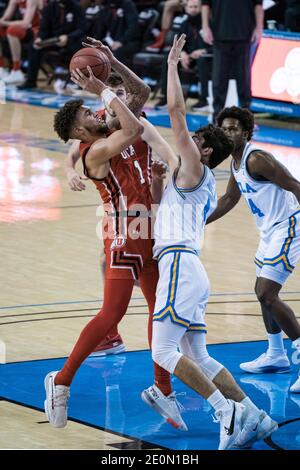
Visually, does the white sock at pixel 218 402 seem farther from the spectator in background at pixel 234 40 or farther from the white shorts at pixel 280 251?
the spectator in background at pixel 234 40

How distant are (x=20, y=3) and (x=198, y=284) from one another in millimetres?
16660

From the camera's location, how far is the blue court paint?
5.86 meters

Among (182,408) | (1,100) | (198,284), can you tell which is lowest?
(1,100)

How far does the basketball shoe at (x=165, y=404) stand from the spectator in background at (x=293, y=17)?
12.6 m

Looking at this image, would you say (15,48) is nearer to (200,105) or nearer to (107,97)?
(200,105)

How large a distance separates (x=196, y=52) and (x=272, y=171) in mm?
11082

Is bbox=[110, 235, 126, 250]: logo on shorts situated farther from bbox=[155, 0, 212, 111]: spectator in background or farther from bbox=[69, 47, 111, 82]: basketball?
bbox=[155, 0, 212, 111]: spectator in background

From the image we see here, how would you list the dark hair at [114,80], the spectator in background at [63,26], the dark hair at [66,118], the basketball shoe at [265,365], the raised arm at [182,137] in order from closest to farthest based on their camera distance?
the raised arm at [182,137]
the dark hair at [66,118]
the basketball shoe at [265,365]
the dark hair at [114,80]
the spectator in background at [63,26]

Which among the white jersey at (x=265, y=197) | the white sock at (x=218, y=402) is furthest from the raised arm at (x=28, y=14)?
the white sock at (x=218, y=402)

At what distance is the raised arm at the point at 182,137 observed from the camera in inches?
228

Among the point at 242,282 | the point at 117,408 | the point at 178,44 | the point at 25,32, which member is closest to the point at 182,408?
the point at 117,408

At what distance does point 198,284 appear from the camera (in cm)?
578

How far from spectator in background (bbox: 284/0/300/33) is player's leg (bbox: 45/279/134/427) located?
12500 mm
